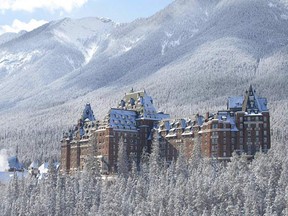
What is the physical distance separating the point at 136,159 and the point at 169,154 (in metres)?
8.82

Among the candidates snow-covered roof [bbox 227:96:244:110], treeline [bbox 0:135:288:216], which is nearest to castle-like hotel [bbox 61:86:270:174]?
snow-covered roof [bbox 227:96:244:110]

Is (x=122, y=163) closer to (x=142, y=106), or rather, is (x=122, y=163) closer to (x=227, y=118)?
(x=142, y=106)

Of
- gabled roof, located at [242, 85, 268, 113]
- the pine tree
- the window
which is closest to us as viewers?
the pine tree

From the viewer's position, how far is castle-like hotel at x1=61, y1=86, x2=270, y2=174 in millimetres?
163750

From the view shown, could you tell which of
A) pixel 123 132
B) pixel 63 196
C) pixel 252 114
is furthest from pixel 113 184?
pixel 252 114

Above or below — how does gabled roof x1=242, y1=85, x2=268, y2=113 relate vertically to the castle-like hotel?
above

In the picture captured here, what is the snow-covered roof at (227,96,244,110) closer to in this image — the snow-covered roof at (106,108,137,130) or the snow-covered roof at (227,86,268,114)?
the snow-covered roof at (227,86,268,114)

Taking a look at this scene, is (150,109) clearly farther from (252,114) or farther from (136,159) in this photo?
(252,114)

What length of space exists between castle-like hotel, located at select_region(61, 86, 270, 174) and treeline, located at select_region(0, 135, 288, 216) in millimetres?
5766

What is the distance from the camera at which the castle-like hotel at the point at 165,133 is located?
537 feet

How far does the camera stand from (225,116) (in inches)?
6486

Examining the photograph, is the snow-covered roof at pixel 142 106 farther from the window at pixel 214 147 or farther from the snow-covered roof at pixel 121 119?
the window at pixel 214 147

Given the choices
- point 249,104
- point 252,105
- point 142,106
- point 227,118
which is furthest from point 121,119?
point 252,105

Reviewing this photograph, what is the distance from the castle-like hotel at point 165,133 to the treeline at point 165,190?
5.77 meters
